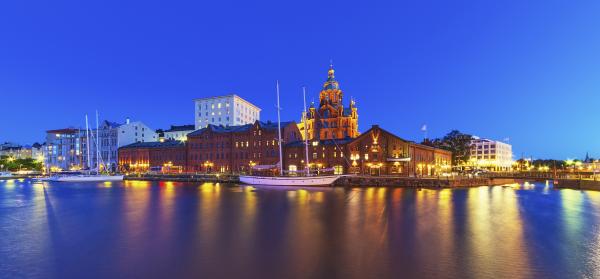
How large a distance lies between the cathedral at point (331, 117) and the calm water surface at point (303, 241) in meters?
70.4

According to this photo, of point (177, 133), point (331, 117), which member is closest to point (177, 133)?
point (177, 133)

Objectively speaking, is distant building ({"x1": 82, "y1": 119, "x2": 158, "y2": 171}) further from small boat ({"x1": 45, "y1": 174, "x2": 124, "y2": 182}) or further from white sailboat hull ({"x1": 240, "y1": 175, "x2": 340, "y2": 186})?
white sailboat hull ({"x1": 240, "y1": 175, "x2": 340, "y2": 186})

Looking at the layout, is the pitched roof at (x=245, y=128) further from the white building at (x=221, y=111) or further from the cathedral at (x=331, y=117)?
the white building at (x=221, y=111)

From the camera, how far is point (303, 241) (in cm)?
2509

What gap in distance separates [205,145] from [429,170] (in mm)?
63025

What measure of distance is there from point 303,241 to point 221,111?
4918 inches

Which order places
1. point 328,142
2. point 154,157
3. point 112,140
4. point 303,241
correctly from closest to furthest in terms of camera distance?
point 303,241 < point 328,142 < point 154,157 < point 112,140

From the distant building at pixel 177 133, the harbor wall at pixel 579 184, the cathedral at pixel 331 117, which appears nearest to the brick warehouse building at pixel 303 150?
the cathedral at pixel 331 117

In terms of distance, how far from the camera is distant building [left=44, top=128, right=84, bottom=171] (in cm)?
13862

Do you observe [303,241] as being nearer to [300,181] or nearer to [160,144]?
[300,181]

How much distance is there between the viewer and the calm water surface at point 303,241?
61.6 feet

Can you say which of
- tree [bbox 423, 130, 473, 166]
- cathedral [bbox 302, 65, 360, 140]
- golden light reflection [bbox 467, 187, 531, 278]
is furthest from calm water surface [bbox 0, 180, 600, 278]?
cathedral [bbox 302, 65, 360, 140]

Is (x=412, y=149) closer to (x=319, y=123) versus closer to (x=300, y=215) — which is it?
(x=319, y=123)

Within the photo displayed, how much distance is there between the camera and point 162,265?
19.5 meters
